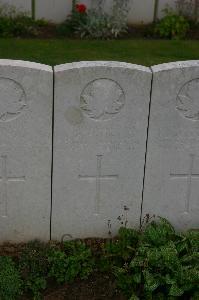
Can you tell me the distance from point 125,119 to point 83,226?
852 millimetres

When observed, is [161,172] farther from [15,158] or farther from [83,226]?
[15,158]

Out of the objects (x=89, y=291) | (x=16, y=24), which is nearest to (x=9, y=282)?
(x=89, y=291)

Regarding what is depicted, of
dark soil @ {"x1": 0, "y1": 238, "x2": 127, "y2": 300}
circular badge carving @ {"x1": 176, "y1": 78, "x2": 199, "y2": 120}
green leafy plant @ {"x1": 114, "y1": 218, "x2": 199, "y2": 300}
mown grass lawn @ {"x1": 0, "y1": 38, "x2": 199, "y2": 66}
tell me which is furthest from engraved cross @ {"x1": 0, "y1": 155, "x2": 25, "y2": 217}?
mown grass lawn @ {"x1": 0, "y1": 38, "x2": 199, "y2": 66}

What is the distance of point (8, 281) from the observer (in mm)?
4094

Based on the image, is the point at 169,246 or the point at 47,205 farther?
the point at 47,205

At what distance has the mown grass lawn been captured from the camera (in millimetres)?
8867

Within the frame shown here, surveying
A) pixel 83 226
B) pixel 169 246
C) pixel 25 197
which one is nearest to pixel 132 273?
pixel 169 246

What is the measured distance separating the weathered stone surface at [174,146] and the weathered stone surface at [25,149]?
28.2 inches

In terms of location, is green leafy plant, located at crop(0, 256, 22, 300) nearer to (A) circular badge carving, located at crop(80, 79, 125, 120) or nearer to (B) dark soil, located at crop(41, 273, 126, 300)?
(B) dark soil, located at crop(41, 273, 126, 300)

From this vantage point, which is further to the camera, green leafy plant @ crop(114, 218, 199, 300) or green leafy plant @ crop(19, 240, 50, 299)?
green leafy plant @ crop(19, 240, 50, 299)

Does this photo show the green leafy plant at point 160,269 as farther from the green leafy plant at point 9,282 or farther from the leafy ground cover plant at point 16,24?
the leafy ground cover plant at point 16,24

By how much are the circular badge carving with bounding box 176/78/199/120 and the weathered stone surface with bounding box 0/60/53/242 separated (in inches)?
34.6

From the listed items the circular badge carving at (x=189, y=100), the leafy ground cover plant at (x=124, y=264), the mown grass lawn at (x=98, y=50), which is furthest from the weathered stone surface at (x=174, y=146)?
the mown grass lawn at (x=98, y=50)

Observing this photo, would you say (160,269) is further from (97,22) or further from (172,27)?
(172,27)
